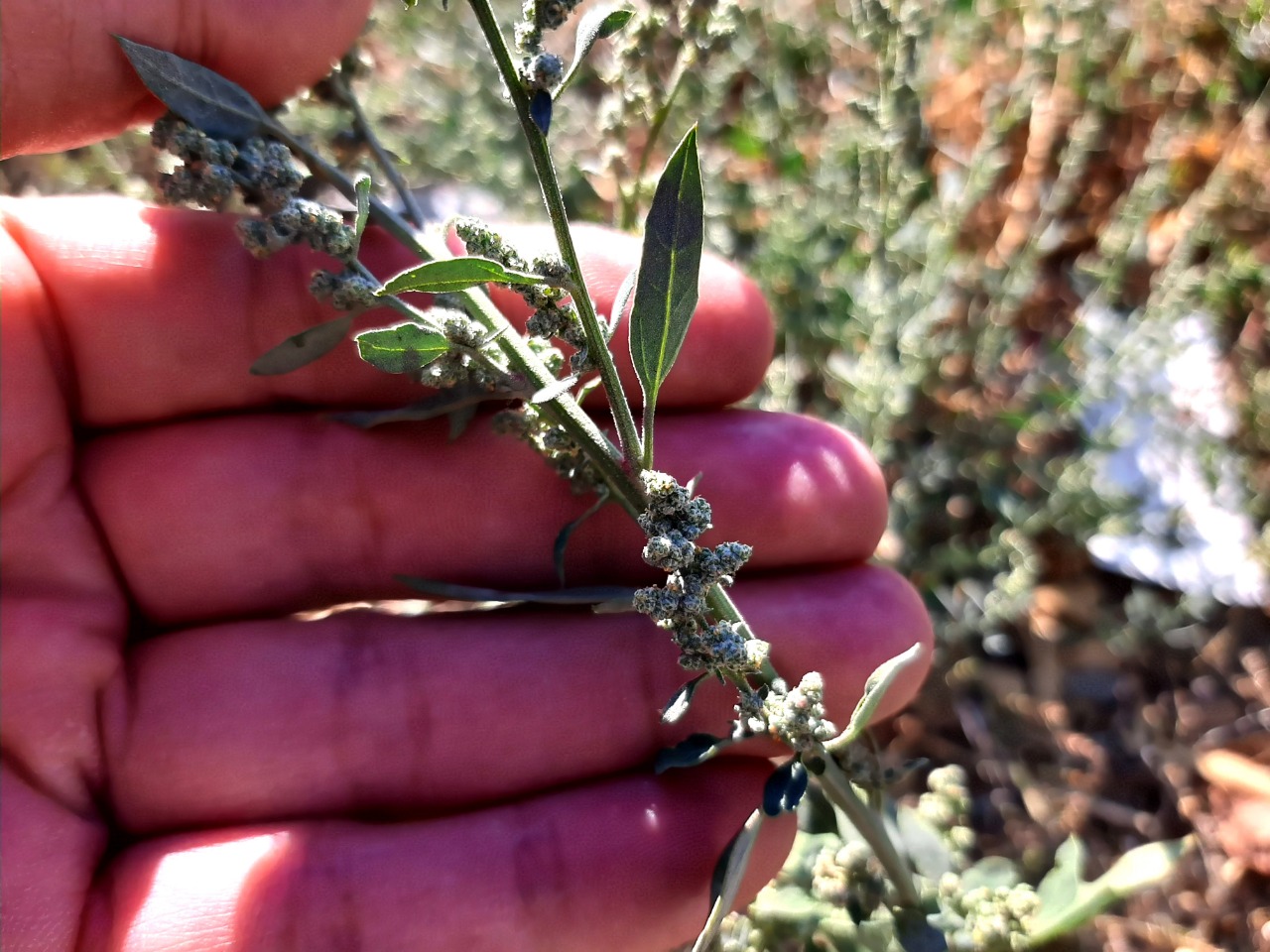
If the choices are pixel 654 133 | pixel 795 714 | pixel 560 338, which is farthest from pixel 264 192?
pixel 795 714

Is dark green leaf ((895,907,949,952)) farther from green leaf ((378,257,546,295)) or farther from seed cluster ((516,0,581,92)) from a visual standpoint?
seed cluster ((516,0,581,92))

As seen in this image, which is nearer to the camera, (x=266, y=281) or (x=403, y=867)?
(x=403, y=867)

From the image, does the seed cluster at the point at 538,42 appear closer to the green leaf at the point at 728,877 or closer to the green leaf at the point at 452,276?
the green leaf at the point at 452,276

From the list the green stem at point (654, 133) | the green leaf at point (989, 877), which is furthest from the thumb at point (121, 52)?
the green leaf at point (989, 877)

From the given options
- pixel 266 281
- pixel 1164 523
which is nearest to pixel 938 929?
pixel 1164 523

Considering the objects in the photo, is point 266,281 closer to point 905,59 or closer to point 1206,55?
point 905,59

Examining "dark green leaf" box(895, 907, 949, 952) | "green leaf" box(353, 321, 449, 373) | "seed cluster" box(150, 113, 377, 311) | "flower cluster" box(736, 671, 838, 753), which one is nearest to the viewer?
"green leaf" box(353, 321, 449, 373)

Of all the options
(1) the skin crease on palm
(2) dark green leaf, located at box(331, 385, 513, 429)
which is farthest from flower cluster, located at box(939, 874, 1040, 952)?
(2) dark green leaf, located at box(331, 385, 513, 429)
